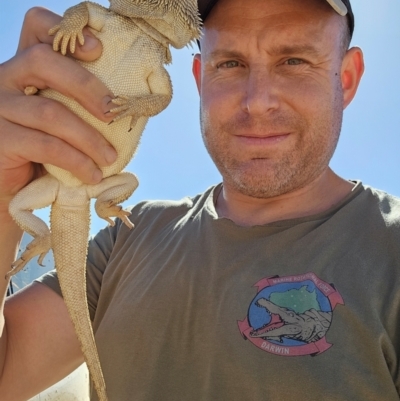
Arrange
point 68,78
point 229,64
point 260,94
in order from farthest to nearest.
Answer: point 229,64, point 260,94, point 68,78

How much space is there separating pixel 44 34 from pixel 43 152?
0.50m

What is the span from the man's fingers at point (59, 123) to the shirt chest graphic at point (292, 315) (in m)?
0.89

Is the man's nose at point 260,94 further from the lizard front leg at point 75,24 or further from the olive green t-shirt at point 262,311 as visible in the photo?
the lizard front leg at point 75,24

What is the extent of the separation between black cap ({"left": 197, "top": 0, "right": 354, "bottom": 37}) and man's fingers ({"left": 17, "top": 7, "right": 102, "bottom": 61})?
3.87 ft

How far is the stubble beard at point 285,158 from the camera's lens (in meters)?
2.64

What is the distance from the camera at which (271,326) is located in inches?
76.5

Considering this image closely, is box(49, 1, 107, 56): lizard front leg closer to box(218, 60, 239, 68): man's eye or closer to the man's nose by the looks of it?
the man's nose

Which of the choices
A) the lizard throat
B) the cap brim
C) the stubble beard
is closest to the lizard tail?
the lizard throat

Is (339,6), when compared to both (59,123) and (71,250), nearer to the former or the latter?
(59,123)

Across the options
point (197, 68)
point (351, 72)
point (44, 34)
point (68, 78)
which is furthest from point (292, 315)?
point (197, 68)

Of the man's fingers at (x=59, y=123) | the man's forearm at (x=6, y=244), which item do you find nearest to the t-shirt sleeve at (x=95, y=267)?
the man's forearm at (x=6, y=244)

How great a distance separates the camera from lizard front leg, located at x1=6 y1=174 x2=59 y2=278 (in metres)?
1.86

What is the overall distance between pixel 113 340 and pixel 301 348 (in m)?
0.97

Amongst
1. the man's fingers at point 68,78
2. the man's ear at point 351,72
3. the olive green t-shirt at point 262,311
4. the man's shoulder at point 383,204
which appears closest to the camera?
the man's fingers at point 68,78
